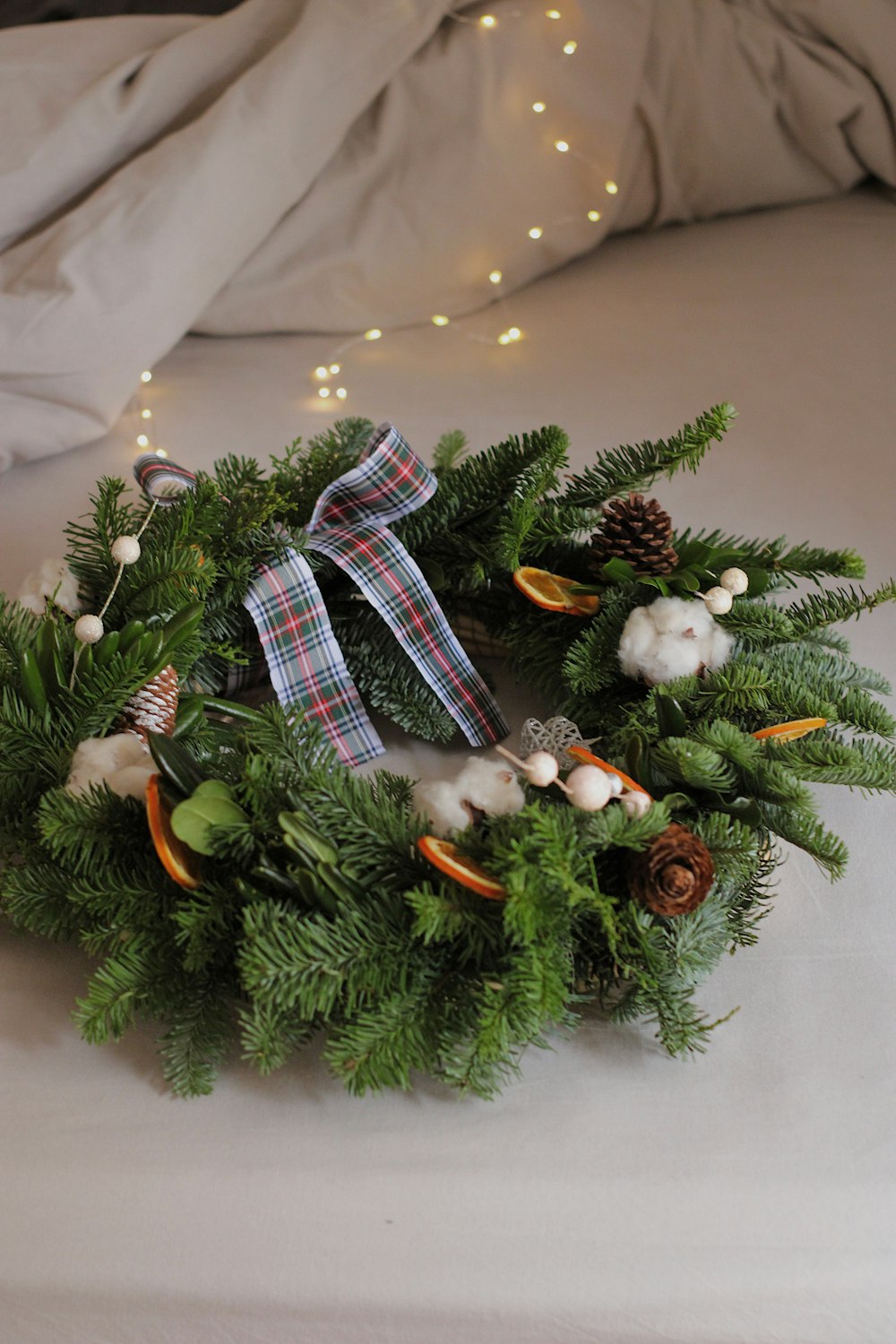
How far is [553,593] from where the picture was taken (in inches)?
30.3

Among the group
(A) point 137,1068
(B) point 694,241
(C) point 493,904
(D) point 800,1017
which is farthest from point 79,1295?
(B) point 694,241

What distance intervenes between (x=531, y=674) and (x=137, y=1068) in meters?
0.37

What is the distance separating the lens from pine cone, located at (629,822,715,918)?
1.76 ft

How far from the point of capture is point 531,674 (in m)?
0.81

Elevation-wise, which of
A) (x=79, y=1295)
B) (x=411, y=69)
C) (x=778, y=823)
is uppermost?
(x=411, y=69)

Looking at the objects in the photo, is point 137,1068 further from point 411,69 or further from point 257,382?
point 411,69

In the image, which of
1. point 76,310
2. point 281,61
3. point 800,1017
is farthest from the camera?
point 281,61

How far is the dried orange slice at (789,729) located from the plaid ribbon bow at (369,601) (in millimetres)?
207

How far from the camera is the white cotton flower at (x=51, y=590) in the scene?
0.71m

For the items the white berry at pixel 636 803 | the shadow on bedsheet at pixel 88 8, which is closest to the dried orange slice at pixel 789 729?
the white berry at pixel 636 803

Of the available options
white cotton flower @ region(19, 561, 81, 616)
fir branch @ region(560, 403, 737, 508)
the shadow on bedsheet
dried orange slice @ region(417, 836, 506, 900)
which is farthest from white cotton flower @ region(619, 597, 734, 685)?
the shadow on bedsheet

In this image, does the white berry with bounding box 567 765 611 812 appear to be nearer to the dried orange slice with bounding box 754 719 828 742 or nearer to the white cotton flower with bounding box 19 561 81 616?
the dried orange slice with bounding box 754 719 828 742

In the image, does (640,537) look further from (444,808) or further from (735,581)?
(444,808)

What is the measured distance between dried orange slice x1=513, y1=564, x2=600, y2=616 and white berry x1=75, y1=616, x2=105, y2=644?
0.26 metres
